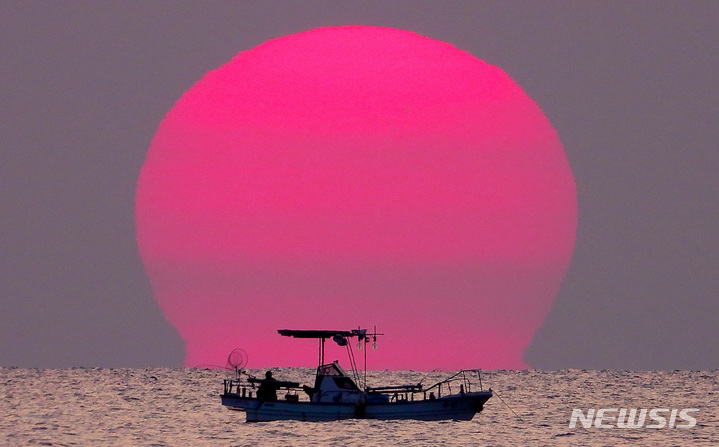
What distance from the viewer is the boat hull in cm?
8288

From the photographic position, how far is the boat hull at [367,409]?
82875 millimetres

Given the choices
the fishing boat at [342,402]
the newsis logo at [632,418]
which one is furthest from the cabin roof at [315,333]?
the newsis logo at [632,418]

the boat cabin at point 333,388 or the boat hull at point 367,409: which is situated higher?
the boat cabin at point 333,388

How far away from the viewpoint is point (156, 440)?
7750 centimetres

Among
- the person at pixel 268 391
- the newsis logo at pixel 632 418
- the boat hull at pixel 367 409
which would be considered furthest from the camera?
the newsis logo at pixel 632 418

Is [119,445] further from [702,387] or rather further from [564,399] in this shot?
[702,387]

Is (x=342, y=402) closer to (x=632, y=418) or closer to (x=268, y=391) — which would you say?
(x=268, y=391)

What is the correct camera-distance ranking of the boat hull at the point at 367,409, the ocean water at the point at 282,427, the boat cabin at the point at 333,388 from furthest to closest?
the boat cabin at the point at 333,388 → the boat hull at the point at 367,409 → the ocean water at the point at 282,427

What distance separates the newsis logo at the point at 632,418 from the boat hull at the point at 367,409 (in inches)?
325

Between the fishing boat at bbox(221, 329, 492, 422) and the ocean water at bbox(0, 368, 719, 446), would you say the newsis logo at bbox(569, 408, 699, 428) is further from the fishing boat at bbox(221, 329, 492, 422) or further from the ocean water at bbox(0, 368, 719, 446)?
the fishing boat at bbox(221, 329, 492, 422)

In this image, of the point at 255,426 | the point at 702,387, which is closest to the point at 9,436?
the point at 255,426

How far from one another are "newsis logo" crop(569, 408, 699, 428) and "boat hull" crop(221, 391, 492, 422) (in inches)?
325

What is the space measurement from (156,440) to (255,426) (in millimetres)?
9841

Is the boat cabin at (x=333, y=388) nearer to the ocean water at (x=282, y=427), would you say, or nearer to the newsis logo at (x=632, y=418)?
the ocean water at (x=282, y=427)
